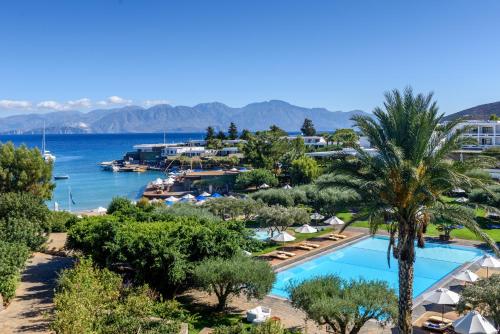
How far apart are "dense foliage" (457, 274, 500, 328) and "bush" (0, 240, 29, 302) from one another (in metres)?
14.5

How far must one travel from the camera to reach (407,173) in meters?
11.9

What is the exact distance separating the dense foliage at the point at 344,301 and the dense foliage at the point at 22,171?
75.8 feet

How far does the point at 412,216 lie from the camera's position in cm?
1248

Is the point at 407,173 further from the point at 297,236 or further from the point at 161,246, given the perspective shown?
the point at 297,236

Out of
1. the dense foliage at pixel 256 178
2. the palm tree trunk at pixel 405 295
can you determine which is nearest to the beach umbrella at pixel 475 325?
the palm tree trunk at pixel 405 295

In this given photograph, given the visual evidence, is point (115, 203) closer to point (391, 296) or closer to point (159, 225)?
point (159, 225)

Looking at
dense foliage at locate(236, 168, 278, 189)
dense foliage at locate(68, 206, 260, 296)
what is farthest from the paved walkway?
dense foliage at locate(236, 168, 278, 189)

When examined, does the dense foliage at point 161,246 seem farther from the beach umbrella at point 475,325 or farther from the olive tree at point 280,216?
the beach umbrella at point 475,325

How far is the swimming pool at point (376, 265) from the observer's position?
2395 cm

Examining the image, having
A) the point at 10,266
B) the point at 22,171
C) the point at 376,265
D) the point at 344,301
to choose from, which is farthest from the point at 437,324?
the point at 22,171

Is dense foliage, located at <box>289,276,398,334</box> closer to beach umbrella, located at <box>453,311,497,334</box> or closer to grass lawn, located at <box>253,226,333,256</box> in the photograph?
beach umbrella, located at <box>453,311,497,334</box>

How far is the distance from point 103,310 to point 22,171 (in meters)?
20.7

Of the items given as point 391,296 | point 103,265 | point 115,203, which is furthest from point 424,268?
point 115,203

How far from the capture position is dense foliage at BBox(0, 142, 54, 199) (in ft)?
99.6
